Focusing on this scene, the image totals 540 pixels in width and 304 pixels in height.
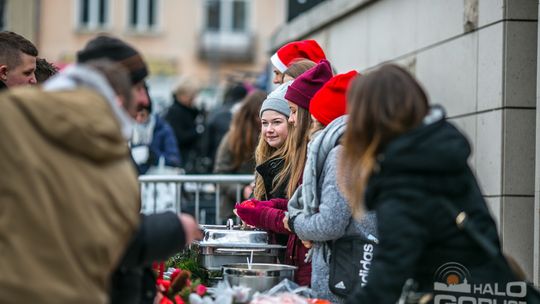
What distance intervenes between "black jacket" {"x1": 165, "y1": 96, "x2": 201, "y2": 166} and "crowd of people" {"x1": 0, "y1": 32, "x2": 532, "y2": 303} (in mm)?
9652

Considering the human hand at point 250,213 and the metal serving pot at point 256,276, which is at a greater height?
the human hand at point 250,213

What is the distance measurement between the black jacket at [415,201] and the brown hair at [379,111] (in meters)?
0.07

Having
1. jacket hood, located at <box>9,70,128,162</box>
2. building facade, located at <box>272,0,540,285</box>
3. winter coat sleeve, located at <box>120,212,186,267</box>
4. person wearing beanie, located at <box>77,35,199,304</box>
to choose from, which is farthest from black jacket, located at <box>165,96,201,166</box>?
jacket hood, located at <box>9,70,128,162</box>

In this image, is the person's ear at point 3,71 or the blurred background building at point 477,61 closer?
the person's ear at point 3,71

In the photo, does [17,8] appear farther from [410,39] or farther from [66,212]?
[66,212]

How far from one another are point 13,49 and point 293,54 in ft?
6.97

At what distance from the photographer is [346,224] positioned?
5.91 meters

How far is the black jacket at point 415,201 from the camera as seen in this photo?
14.9ft

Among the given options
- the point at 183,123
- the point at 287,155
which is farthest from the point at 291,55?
the point at 183,123

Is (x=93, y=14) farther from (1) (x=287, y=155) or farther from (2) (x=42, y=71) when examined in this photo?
(1) (x=287, y=155)

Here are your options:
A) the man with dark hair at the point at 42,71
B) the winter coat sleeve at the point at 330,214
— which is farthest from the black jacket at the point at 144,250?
the man with dark hair at the point at 42,71

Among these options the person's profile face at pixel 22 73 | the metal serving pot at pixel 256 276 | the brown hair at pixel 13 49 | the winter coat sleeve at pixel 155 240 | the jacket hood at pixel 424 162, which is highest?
the brown hair at pixel 13 49

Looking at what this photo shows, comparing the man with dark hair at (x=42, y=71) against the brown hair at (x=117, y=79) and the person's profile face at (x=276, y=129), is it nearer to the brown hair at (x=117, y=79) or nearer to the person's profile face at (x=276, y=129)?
the person's profile face at (x=276, y=129)

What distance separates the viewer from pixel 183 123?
15.8 meters
